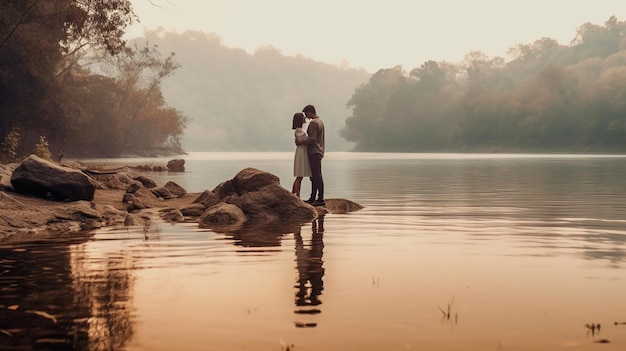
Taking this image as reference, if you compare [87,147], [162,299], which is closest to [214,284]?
[162,299]

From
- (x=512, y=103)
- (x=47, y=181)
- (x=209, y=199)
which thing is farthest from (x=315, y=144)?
(x=512, y=103)

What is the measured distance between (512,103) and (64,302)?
104m

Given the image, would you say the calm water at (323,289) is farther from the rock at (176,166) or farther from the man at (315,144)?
the rock at (176,166)

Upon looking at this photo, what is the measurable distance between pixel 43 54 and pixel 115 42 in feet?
19.9

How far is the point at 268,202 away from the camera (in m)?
15.1

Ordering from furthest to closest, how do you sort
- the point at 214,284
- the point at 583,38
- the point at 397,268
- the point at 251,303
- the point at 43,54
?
the point at 583,38
the point at 43,54
the point at 397,268
the point at 214,284
the point at 251,303

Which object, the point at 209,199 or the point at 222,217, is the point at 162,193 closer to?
the point at 209,199

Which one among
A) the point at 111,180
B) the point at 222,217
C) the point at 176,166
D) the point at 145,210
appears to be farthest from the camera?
the point at 176,166

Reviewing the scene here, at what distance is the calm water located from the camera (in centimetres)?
514

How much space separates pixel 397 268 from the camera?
318 inches

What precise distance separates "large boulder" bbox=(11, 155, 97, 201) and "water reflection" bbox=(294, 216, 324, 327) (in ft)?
19.8

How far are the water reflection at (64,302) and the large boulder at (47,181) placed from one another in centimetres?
597

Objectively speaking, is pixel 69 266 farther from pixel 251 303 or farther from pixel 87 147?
pixel 87 147

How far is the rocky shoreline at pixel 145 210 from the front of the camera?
→ 12430 millimetres
